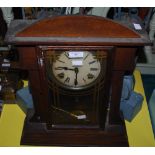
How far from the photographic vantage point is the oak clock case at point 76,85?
133 cm

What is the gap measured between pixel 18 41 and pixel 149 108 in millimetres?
1144

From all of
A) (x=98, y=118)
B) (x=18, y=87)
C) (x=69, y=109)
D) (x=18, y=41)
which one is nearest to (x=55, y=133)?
(x=69, y=109)

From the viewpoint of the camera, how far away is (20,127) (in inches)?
70.6

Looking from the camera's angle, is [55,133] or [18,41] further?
[55,133]

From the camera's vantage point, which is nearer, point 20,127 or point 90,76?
point 90,76

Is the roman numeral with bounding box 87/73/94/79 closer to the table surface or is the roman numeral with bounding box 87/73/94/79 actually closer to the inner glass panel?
the inner glass panel

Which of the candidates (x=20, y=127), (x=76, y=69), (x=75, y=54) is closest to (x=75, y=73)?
(x=76, y=69)

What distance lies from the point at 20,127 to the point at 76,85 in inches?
A: 21.4

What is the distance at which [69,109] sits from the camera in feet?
5.49

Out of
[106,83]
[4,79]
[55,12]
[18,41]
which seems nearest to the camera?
[18,41]

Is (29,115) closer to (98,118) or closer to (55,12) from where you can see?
(98,118)

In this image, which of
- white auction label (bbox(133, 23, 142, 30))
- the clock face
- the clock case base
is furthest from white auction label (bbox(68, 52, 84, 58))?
the clock case base

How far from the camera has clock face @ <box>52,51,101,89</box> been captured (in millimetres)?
1332

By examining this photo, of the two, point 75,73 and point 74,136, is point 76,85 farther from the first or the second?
point 74,136
